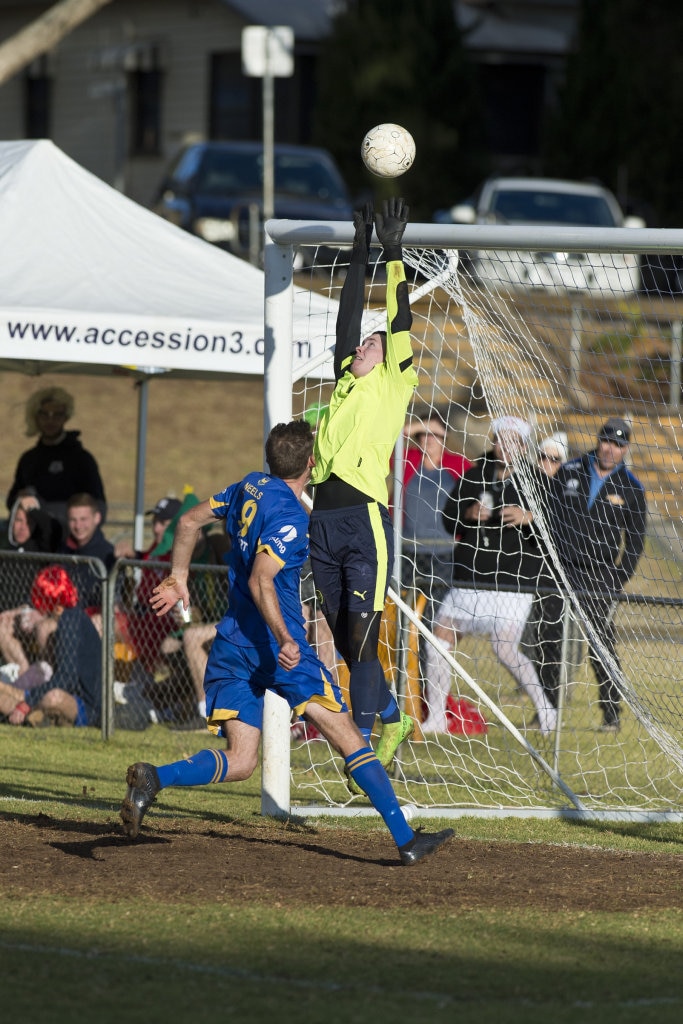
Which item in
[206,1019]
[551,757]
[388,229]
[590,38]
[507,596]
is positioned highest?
[590,38]

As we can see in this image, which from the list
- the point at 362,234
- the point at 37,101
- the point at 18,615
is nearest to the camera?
the point at 362,234

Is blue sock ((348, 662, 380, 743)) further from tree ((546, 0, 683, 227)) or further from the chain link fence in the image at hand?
tree ((546, 0, 683, 227))

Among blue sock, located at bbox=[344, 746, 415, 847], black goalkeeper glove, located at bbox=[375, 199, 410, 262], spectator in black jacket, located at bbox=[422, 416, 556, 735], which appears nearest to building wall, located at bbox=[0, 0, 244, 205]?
spectator in black jacket, located at bbox=[422, 416, 556, 735]

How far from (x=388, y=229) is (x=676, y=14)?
91.4ft

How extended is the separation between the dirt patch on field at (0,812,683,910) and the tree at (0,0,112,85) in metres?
14.6

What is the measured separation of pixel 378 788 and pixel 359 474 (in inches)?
60.1

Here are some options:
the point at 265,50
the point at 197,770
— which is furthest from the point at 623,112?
the point at 197,770

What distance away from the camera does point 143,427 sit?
45.1 ft

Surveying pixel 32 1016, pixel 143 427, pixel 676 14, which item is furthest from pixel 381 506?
Answer: pixel 676 14

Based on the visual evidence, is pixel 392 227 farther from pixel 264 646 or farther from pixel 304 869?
pixel 304 869

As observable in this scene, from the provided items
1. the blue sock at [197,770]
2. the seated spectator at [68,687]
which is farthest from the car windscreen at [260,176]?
the blue sock at [197,770]

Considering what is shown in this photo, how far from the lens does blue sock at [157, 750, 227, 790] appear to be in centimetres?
675

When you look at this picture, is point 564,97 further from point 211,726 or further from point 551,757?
point 211,726

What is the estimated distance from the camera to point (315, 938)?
5.69 metres
